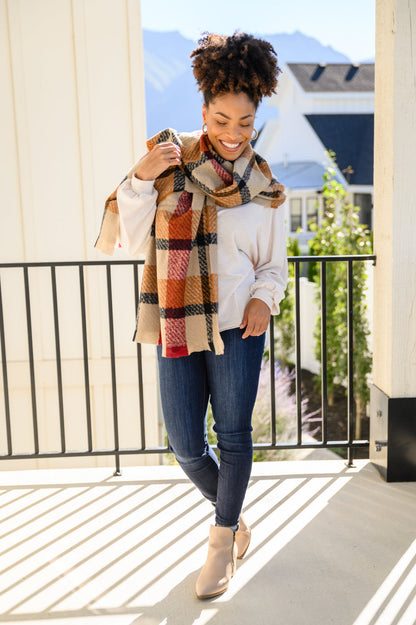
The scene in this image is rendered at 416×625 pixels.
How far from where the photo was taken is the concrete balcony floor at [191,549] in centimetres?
163

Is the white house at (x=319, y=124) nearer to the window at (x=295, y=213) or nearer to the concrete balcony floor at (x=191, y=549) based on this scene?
the window at (x=295, y=213)

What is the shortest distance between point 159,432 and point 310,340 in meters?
4.45

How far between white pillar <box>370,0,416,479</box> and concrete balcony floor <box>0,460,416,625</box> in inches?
9.5

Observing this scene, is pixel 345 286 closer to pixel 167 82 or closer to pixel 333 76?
pixel 333 76

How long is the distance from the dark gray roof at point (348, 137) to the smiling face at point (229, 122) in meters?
15.5

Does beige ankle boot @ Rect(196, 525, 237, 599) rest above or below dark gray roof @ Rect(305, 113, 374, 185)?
below

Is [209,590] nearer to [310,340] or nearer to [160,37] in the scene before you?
[310,340]

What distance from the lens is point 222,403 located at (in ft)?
5.23

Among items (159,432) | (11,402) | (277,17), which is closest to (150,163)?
(11,402)

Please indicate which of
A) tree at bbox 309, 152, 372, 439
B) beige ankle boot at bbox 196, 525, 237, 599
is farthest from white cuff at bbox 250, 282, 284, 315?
tree at bbox 309, 152, 372, 439

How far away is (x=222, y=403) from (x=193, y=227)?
471 millimetres

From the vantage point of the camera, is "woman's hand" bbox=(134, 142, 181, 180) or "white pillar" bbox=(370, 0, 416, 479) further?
"white pillar" bbox=(370, 0, 416, 479)

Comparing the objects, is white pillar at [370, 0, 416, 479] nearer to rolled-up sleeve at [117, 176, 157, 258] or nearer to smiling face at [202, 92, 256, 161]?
smiling face at [202, 92, 256, 161]

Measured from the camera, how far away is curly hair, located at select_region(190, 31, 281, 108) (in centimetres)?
141
